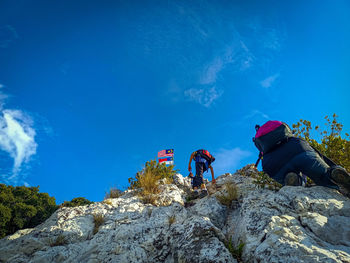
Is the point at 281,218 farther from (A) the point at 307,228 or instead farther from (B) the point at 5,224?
(B) the point at 5,224

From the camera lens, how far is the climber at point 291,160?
13.0ft

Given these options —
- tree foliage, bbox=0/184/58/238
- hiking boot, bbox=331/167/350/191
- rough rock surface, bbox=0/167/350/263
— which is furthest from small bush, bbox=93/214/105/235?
tree foliage, bbox=0/184/58/238

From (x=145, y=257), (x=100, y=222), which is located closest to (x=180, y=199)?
(x=100, y=222)

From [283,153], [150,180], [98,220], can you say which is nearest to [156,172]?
[150,180]

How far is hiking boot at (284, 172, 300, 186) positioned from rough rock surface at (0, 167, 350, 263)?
128 mm

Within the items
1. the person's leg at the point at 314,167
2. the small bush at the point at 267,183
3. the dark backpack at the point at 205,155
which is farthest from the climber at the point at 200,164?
the person's leg at the point at 314,167

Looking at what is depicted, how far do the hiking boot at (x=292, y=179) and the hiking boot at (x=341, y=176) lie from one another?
0.73m

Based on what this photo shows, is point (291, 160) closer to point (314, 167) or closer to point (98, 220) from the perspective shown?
point (314, 167)

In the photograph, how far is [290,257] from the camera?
7.92ft

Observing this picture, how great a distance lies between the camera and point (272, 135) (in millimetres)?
4645

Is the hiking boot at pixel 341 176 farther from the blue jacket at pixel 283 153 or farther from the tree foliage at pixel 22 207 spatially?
the tree foliage at pixel 22 207

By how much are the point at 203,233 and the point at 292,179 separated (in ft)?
7.81

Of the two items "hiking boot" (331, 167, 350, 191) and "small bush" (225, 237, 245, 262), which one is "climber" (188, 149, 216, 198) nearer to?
"small bush" (225, 237, 245, 262)

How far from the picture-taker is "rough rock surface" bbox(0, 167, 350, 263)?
2.78m
